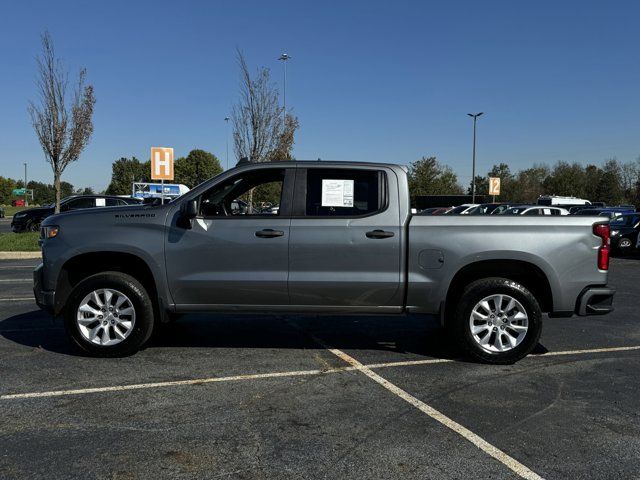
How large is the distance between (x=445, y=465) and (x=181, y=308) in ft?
10.00

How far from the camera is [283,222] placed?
5.07 meters

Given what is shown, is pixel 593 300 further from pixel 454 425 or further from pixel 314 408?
pixel 314 408

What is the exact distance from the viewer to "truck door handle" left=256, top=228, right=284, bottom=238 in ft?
16.5


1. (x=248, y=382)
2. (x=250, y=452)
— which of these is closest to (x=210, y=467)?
(x=250, y=452)

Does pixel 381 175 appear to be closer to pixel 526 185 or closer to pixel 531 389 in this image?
pixel 531 389

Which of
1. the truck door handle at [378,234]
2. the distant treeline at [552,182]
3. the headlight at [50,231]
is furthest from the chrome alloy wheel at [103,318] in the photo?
the distant treeline at [552,182]

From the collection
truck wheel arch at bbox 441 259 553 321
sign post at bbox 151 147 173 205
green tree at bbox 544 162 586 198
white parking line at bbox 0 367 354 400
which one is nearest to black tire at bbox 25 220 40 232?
sign post at bbox 151 147 173 205

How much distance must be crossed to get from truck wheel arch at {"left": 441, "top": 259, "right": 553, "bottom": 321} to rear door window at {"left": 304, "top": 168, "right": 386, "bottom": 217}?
1.09 meters

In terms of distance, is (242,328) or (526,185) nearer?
(242,328)

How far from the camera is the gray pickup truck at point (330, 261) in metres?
4.98

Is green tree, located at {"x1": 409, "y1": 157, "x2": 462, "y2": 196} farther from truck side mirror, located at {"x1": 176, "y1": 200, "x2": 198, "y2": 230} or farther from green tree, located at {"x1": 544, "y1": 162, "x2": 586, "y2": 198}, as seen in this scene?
Answer: truck side mirror, located at {"x1": 176, "y1": 200, "x2": 198, "y2": 230}

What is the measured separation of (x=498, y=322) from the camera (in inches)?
199

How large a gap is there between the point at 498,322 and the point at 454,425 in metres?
1.67

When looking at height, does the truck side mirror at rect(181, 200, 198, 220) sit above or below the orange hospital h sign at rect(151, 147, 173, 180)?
below
